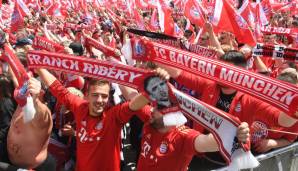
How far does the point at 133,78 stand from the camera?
297cm

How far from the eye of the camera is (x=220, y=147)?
2324 millimetres

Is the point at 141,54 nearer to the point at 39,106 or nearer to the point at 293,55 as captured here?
the point at 39,106

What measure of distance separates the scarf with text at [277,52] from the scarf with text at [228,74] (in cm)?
195

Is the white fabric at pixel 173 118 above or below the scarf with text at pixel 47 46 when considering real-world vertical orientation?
above

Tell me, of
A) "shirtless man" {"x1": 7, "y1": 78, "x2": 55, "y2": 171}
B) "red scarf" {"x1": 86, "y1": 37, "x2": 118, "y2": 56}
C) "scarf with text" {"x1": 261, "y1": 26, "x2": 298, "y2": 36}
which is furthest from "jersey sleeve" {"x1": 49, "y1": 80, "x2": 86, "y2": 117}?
"scarf with text" {"x1": 261, "y1": 26, "x2": 298, "y2": 36}

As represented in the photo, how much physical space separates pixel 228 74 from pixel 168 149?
0.77m

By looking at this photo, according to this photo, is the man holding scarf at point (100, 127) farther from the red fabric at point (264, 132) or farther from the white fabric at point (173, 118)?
the red fabric at point (264, 132)

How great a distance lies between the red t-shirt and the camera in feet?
9.86

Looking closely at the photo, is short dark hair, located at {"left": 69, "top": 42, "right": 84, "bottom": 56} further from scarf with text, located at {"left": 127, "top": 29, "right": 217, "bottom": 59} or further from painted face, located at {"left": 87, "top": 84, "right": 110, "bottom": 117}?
painted face, located at {"left": 87, "top": 84, "right": 110, "bottom": 117}

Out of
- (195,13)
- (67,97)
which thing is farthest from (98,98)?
(195,13)

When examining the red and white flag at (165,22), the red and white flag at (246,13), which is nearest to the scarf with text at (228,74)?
the red and white flag at (246,13)

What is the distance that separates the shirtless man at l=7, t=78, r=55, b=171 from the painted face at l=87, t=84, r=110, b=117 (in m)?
0.39

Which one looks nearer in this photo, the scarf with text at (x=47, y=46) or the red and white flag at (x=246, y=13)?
the scarf with text at (x=47, y=46)

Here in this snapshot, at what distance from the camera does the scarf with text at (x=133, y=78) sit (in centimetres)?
230
